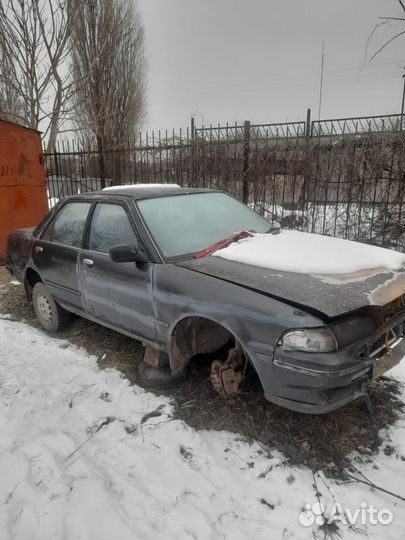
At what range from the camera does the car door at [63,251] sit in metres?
3.61

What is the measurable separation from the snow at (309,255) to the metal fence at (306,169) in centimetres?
344

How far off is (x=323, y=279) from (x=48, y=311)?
3.12 metres

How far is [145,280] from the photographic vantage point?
2836 millimetres

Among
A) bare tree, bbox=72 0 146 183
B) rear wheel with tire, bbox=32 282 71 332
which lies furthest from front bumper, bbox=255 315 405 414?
bare tree, bbox=72 0 146 183

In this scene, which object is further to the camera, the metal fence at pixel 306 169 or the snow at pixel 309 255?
the metal fence at pixel 306 169

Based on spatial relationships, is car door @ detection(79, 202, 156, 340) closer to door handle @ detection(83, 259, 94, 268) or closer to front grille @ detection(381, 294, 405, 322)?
door handle @ detection(83, 259, 94, 268)

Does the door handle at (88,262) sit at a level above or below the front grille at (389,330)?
above

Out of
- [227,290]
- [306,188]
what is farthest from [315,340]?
[306,188]

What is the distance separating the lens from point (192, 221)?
3186 millimetres

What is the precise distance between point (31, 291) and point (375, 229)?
5.28 m

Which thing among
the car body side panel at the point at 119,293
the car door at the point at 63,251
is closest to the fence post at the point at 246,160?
the car door at the point at 63,251

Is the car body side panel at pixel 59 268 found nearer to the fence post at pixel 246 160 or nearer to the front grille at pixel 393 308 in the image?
the front grille at pixel 393 308

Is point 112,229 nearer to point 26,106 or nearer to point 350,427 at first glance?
point 350,427

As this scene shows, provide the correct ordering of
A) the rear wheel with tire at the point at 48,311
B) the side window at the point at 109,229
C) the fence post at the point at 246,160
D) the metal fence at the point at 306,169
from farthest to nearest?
1. the fence post at the point at 246,160
2. the metal fence at the point at 306,169
3. the rear wheel with tire at the point at 48,311
4. the side window at the point at 109,229
